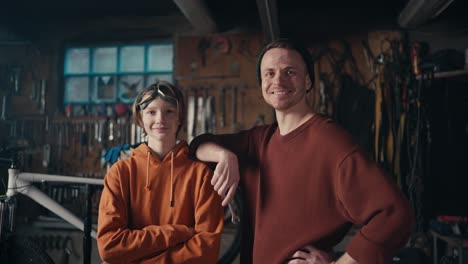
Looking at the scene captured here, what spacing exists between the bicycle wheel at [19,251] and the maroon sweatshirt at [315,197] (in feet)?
5.24

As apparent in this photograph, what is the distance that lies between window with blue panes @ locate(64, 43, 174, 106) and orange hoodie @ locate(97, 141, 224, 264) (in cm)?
294

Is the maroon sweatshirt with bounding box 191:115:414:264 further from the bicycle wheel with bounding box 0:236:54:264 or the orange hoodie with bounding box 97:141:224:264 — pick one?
the bicycle wheel with bounding box 0:236:54:264

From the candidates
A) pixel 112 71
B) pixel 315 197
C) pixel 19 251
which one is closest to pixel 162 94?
pixel 315 197

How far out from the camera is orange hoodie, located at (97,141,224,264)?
1084 millimetres

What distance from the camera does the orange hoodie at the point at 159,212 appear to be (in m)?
1.08

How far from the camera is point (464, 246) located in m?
2.50

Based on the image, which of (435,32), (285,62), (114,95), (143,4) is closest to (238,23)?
(143,4)

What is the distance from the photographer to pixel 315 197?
3.45 feet

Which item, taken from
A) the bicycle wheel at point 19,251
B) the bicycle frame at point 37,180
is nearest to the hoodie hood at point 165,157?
the bicycle frame at point 37,180

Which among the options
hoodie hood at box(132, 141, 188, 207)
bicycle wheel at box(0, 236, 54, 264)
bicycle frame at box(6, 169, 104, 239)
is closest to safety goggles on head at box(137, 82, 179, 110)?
hoodie hood at box(132, 141, 188, 207)

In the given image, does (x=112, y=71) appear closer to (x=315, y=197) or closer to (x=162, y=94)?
(x=162, y=94)

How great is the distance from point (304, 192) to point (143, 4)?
10.9 ft

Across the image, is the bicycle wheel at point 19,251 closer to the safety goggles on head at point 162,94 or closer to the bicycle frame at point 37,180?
the bicycle frame at point 37,180

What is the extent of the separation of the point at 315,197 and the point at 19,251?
206cm
